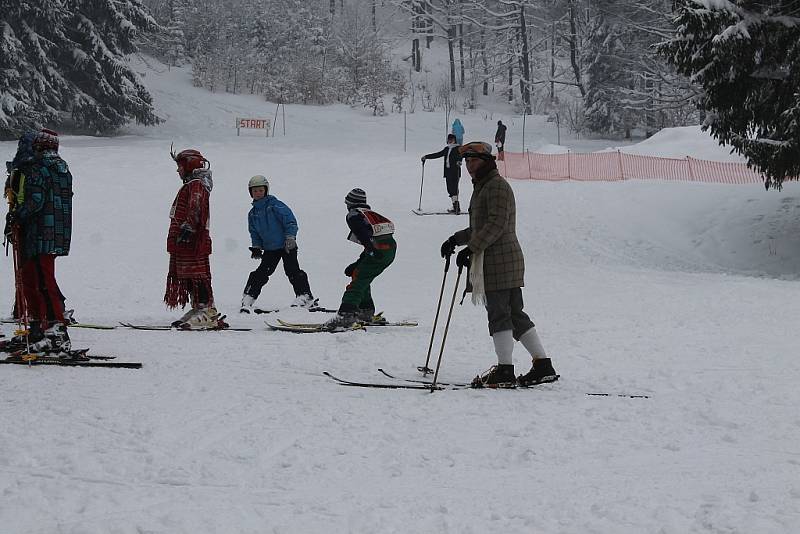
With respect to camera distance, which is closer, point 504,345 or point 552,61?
point 504,345

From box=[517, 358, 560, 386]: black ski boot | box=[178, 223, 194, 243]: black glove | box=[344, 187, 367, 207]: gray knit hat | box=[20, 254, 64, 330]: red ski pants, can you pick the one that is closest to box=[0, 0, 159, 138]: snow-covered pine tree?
box=[178, 223, 194, 243]: black glove

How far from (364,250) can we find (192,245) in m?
1.71

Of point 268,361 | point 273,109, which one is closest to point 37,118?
point 273,109

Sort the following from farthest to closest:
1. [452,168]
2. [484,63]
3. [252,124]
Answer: [484,63]
[252,124]
[452,168]

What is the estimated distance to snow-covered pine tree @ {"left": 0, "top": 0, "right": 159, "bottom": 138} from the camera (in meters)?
24.4

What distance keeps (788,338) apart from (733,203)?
11.2 m

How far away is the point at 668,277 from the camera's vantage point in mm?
12031

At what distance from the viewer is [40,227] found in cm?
588

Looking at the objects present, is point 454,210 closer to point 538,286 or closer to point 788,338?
point 538,286

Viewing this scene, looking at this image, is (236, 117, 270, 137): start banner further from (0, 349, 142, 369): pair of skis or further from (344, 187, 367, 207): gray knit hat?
(0, 349, 142, 369): pair of skis

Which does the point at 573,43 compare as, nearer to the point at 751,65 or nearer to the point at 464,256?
the point at 751,65

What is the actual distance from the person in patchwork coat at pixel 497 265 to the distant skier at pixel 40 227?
3071 millimetres

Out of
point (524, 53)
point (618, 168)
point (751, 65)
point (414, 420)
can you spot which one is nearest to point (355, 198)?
point (414, 420)

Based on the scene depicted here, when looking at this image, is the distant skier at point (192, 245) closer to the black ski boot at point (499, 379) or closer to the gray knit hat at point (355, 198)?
the gray knit hat at point (355, 198)
